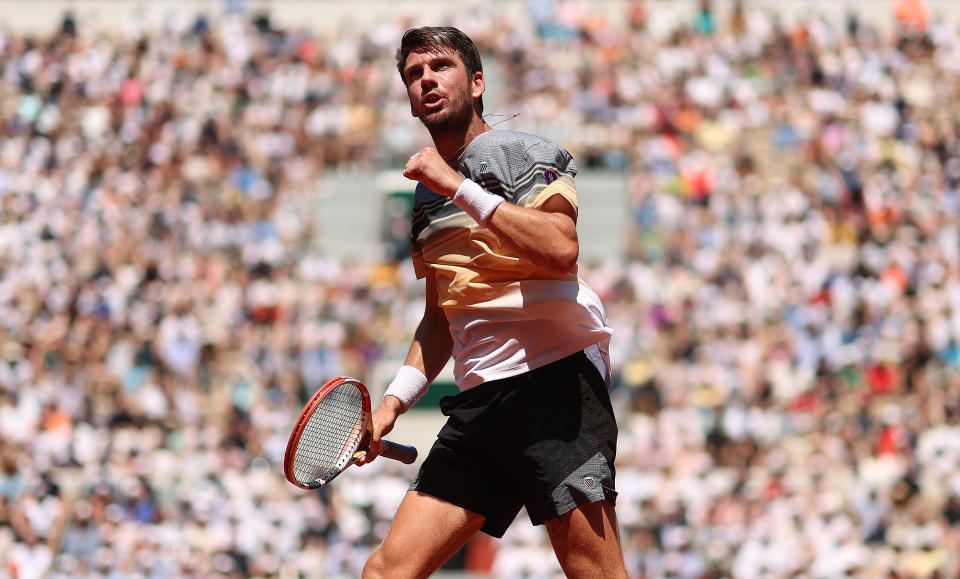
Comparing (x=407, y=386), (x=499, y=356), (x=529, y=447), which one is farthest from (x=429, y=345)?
(x=529, y=447)

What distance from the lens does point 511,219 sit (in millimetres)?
3059

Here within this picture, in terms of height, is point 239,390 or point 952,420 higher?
point 239,390

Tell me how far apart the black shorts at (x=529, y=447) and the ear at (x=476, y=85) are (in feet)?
2.39

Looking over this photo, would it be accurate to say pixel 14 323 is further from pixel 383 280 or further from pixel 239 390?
pixel 383 280

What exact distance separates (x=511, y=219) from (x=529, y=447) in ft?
1.94

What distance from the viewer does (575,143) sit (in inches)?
618

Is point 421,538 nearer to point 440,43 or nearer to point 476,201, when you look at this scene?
point 476,201

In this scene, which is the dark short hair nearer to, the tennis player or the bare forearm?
the tennis player

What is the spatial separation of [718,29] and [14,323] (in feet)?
31.7

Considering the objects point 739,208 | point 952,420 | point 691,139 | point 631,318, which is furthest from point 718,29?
point 952,420

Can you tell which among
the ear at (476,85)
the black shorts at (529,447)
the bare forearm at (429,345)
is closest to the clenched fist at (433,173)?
the ear at (476,85)

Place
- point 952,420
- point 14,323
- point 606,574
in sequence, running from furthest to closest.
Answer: point 14,323 < point 952,420 < point 606,574

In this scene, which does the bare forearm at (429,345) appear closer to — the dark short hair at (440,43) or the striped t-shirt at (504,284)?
the striped t-shirt at (504,284)

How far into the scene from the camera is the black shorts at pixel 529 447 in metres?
3.25
